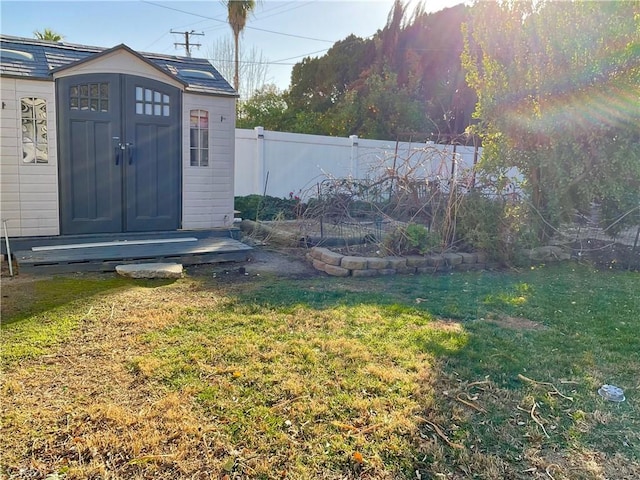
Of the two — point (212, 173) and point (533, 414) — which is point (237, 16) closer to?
point (212, 173)

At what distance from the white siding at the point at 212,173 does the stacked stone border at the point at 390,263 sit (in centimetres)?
168

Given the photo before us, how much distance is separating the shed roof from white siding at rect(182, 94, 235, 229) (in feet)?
0.66

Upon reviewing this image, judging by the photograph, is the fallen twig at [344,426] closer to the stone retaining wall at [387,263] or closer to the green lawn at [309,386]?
the green lawn at [309,386]

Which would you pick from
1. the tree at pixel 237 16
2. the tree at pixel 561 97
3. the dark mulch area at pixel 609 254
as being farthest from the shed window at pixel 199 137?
the tree at pixel 237 16

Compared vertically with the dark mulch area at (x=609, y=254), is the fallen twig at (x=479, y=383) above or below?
below

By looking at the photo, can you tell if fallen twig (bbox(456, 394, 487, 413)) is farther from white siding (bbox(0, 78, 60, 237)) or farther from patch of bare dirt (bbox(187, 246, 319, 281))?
white siding (bbox(0, 78, 60, 237))

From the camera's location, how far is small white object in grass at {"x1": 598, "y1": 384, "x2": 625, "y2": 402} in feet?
9.20

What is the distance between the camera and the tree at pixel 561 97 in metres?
6.07

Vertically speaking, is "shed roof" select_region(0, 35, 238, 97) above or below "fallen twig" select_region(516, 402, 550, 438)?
above

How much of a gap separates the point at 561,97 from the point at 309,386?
221 inches

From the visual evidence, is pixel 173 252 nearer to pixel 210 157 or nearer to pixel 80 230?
pixel 80 230

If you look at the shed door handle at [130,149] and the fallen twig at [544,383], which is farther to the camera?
the shed door handle at [130,149]

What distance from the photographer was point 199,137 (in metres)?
6.85

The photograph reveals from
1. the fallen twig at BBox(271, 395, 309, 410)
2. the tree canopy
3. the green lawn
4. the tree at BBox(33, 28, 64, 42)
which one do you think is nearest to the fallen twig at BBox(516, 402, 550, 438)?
the green lawn
